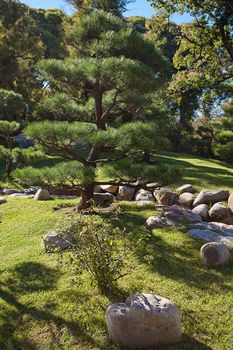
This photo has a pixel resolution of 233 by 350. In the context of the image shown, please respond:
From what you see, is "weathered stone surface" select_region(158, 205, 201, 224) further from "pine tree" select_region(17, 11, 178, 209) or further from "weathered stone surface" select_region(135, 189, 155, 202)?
"weathered stone surface" select_region(135, 189, 155, 202)

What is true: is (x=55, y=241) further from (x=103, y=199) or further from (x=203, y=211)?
(x=203, y=211)

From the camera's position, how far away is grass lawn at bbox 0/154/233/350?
11.1 ft

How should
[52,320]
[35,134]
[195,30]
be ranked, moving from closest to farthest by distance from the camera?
[52,320], [35,134], [195,30]

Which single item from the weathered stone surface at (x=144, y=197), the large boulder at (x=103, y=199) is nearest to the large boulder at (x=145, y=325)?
the large boulder at (x=103, y=199)

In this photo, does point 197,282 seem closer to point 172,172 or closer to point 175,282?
point 175,282

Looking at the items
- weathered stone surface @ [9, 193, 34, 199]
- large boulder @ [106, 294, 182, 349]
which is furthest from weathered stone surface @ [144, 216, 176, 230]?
weathered stone surface @ [9, 193, 34, 199]

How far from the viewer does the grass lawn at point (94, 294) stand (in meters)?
3.37

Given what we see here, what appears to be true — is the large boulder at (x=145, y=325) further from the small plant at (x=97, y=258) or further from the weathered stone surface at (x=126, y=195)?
the weathered stone surface at (x=126, y=195)

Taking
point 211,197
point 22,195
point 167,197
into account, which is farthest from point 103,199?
point 22,195

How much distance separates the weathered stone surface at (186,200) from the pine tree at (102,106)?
1614 millimetres

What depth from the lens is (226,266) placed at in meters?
4.57

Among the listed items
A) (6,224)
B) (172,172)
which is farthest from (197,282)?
(6,224)

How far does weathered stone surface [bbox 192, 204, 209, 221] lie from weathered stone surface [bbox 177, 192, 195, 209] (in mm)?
560

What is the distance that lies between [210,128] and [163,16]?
10.6 meters
